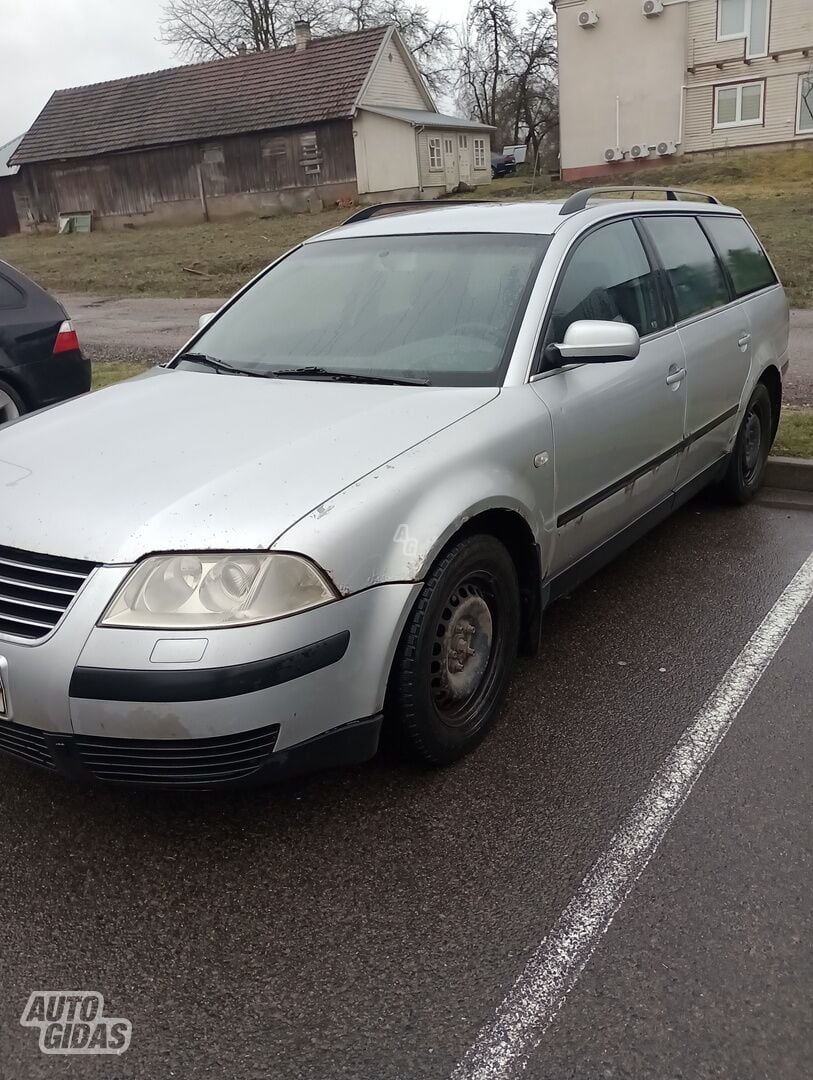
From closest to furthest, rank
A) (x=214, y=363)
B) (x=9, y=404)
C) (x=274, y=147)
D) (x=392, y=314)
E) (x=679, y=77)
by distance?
1. (x=392, y=314)
2. (x=214, y=363)
3. (x=9, y=404)
4. (x=679, y=77)
5. (x=274, y=147)

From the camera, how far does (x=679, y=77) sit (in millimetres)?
30766

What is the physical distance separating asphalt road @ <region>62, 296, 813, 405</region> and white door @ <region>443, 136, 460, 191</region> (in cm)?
1972

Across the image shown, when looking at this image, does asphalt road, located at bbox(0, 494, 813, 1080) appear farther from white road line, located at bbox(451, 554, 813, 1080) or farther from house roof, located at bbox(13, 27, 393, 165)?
house roof, located at bbox(13, 27, 393, 165)

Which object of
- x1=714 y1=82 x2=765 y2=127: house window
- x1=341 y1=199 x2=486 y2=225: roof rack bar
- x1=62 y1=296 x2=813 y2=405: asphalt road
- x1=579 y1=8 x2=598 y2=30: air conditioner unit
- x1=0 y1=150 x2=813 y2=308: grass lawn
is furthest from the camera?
x1=579 y1=8 x2=598 y2=30: air conditioner unit

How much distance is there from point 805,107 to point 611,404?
31.3m

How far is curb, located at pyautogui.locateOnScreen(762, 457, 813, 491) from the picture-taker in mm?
5891

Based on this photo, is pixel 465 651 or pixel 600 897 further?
pixel 465 651

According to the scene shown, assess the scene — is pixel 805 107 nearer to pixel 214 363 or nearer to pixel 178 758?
pixel 214 363

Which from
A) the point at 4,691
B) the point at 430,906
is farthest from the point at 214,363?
the point at 430,906

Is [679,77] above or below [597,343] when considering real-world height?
above

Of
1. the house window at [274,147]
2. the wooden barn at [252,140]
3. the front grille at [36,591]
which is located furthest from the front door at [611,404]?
the house window at [274,147]

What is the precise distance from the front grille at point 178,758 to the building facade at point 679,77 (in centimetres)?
3308

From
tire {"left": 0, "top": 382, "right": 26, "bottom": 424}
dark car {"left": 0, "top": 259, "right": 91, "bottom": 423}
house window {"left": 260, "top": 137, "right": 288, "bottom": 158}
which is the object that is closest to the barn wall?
house window {"left": 260, "top": 137, "right": 288, "bottom": 158}

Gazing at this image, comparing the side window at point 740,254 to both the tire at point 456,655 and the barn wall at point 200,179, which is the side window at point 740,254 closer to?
the tire at point 456,655
